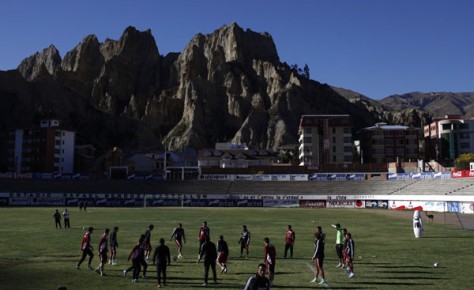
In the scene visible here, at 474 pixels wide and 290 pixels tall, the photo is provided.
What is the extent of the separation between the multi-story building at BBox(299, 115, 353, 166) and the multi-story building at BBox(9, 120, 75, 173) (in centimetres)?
7418

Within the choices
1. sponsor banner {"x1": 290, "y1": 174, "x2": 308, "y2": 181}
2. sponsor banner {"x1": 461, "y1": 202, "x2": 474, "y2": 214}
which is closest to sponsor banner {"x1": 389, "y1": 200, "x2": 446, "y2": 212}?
sponsor banner {"x1": 461, "y1": 202, "x2": 474, "y2": 214}

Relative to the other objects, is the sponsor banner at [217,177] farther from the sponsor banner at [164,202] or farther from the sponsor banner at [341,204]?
the sponsor banner at [341,204]

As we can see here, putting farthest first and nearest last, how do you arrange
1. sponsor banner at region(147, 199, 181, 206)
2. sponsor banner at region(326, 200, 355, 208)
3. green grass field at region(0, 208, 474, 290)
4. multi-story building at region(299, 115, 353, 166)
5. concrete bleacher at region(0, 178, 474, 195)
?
multi-story building at region(299, 115, 353, 166) < sponsor banner at region(147, 199, 181, 206) < concrete bleacher at region(0, 178, 474, 195) < sponsor banner at region(326, 200, 355, 208) < green grass field at region(0, 208, 474, 290)

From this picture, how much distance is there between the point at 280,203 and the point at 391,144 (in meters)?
65.7

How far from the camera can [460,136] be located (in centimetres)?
14550

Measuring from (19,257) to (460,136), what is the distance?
147 metres

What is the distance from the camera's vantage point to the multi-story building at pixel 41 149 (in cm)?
13362

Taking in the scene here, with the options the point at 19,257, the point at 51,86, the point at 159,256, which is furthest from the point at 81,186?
the point at 51,86

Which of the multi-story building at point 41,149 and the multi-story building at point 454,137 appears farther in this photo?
the multi-story building at point 454,137

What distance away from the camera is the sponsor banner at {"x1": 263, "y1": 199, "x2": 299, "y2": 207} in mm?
93312

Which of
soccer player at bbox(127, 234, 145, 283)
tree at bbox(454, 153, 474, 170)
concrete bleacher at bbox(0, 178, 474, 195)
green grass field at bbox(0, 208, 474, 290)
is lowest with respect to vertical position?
green grass field at bbox(0, 208, 474, 290)

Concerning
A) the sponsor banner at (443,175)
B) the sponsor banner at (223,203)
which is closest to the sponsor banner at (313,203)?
the sponsor banner at (223,203)

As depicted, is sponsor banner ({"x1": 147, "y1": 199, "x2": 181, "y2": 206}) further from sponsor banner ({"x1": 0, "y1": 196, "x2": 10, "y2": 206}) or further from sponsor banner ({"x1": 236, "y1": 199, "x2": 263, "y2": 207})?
sponsor banner ({"x1": 0, "y1": 196, "x2": 10, "y2": 206})

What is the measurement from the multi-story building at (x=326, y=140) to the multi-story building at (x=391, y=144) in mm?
9635
